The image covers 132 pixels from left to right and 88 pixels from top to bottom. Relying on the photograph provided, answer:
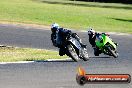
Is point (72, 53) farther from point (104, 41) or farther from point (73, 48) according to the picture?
point (104, 41)

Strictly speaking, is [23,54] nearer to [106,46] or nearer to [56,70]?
[106,46]

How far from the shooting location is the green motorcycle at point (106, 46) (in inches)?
736

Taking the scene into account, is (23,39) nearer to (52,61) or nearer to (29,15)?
(52,61)

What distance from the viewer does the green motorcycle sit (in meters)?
18.7

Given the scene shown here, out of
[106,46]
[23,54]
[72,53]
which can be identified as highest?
[72,53]

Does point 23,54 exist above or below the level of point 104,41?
below

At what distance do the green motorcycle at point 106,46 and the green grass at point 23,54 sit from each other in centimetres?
179

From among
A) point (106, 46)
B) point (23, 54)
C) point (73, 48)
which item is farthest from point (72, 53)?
point (23, 54)

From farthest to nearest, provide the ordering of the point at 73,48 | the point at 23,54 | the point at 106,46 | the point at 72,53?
the point at 106,46
the point at 23,54
the point at 73,48
the point at 72,53

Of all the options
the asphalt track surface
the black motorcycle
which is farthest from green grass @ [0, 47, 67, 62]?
the asphalt track surface

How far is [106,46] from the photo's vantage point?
18781 millimetres

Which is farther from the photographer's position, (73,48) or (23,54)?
(23,54)

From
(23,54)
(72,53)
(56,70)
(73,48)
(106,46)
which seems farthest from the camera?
(106,46)

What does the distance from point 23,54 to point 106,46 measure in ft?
10.6
